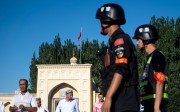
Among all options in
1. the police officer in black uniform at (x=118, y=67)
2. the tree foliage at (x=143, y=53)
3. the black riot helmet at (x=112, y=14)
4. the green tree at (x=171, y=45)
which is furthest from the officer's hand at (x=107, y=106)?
the green tree at (x=171, y=45)

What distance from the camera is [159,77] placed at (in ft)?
19.7

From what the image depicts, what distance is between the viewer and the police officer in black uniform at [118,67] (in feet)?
14.1

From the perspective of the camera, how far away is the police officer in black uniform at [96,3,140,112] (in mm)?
4305

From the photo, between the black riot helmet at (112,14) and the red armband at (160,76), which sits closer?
the black riot helmet at (112,14)

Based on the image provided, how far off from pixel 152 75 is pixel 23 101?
4030 millimetres

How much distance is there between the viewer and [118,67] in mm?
4340

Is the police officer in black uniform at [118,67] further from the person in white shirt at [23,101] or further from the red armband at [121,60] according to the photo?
the person in white shirt at [23,101]

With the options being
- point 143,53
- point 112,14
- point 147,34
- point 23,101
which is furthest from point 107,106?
point 143,53

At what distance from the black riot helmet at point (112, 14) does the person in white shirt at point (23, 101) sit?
4822mm

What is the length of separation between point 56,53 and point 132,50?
56.3 m

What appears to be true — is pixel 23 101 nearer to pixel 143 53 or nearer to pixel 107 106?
pixel 107 106

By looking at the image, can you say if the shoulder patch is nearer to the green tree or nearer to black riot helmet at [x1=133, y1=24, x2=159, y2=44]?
black riot helmet at [x1=133, y1=24, x2=159, y2=44]

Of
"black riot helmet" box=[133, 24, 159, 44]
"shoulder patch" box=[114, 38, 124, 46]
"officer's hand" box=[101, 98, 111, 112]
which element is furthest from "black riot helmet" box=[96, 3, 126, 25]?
"black riot helmet" box=[133, 24, 159, 44]

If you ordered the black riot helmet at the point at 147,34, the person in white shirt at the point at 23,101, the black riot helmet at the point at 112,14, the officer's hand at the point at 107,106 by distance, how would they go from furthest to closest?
the person in white shirt at the point at 23,101, the black riot helmet at the point at 147,34, the black riot helmet at the point at 112,14, the officer's hand at the point at 107,106
